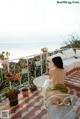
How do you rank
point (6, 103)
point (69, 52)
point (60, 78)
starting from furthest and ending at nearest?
1. point (69, 52)
2. point (6, 103)
3. point (60, 78)

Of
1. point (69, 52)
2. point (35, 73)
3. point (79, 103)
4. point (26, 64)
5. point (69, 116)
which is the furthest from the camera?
point (69, 52)

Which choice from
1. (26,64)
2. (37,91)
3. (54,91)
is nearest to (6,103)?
(37,91)

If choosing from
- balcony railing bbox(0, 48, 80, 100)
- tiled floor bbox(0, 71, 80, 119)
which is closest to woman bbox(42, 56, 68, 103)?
tiled floor bbox(0, 71, 80, 119)

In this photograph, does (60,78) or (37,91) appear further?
(37,91)

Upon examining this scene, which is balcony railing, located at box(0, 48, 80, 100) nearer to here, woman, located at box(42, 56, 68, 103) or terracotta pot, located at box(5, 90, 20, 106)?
terracotta pot, located at box(5, 90, 20, 106)

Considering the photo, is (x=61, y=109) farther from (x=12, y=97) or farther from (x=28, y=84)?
(x=28, y=84)

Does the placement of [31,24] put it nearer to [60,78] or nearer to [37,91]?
[37,91]

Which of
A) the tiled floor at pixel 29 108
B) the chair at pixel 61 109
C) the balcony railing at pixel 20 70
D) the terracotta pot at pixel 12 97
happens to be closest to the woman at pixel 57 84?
the chair at pixel 61 109

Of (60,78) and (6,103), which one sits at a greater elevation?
(60,78)

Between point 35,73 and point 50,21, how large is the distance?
7.81 metres

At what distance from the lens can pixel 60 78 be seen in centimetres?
256

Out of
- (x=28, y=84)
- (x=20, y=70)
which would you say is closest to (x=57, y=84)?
(x=20, y=70)

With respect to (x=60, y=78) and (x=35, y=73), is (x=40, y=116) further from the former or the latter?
(x=35, y=73)

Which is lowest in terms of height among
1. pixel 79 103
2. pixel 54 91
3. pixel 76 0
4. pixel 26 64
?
pixel 26 64
